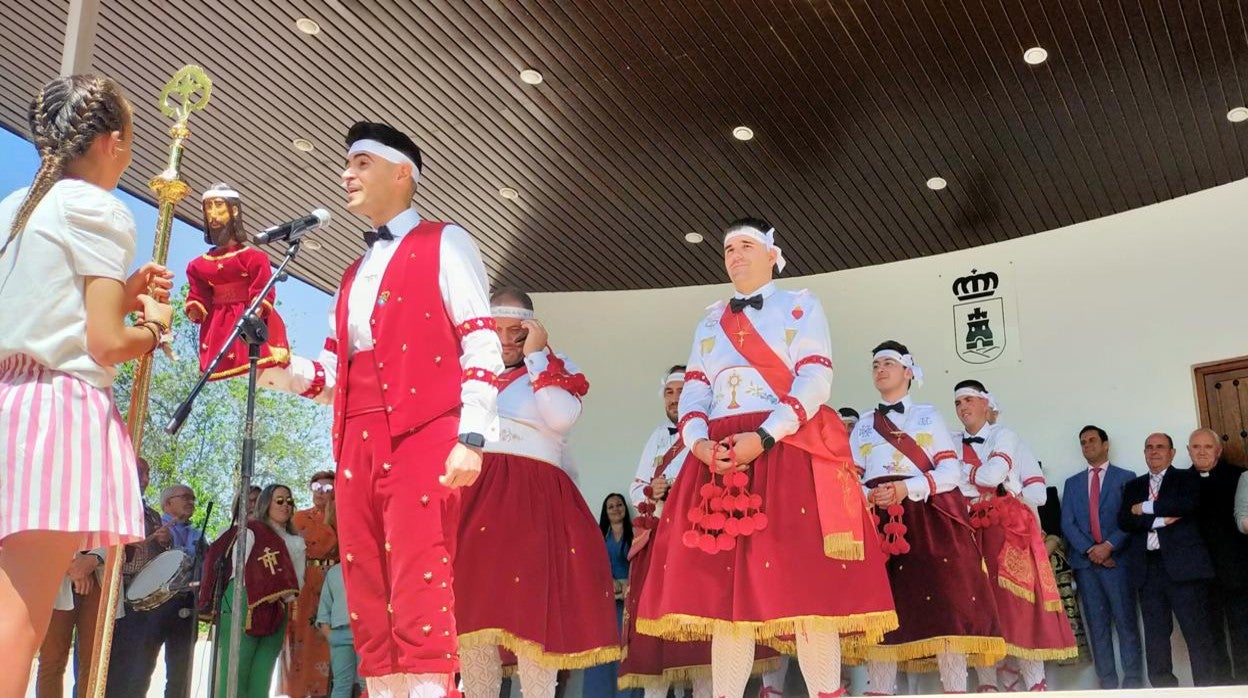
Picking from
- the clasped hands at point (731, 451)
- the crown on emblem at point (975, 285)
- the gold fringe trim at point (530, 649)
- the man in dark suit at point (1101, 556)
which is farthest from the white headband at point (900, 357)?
the crown on emblem at point (975, 285)

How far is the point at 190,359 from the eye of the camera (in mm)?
15539

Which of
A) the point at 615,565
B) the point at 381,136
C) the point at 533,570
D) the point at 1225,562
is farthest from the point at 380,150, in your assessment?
the point at 1225,562

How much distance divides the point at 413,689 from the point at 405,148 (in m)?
1.52

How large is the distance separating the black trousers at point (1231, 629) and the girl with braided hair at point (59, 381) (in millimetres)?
6431

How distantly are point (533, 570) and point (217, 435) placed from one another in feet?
44.0

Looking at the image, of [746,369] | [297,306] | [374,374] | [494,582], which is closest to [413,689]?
[374,374]

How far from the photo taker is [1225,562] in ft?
22.0

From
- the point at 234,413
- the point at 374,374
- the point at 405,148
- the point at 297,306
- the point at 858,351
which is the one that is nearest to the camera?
the point at 374,374

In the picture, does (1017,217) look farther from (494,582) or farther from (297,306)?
(297,306)

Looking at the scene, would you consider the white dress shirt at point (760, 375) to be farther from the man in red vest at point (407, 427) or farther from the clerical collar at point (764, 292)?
the man in red vest at point (407, 427)

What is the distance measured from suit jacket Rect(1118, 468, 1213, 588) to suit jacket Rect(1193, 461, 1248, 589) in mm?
50

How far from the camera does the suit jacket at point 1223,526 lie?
6684 millimetres

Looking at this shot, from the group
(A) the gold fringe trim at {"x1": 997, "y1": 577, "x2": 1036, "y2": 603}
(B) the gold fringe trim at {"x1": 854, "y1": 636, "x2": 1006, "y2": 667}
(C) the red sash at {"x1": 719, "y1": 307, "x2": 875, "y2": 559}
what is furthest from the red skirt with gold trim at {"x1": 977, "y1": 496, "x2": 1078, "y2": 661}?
(C) the red sash at {"x1": 719, "y1": 307, "x2": 875, "y2": 559}

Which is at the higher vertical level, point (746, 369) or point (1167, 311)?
point (1167, 311)
